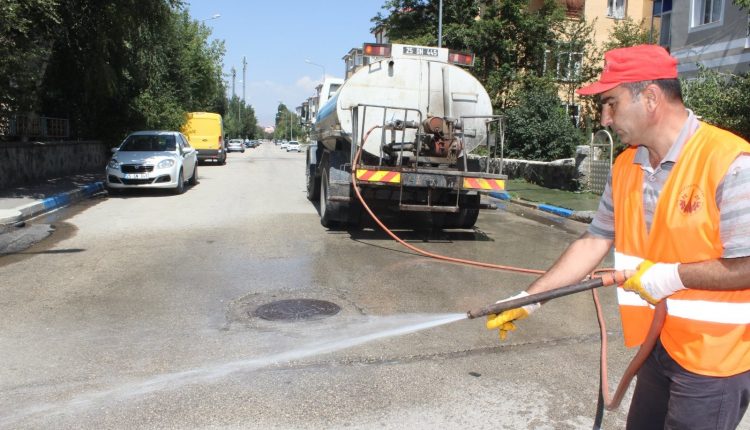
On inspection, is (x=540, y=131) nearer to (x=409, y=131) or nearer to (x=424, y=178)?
(x=409, y=131)

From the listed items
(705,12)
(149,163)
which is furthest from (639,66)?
(705,12)

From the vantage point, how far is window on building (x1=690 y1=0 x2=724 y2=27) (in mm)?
18869

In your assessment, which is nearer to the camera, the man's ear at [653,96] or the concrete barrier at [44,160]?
the man's ear at [653,96]

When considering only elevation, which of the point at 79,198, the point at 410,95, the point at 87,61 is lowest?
the point at 79,198

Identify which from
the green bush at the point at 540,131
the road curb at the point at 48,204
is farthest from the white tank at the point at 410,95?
the green bush at the point at 540,131

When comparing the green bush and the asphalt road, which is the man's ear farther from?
the green bush

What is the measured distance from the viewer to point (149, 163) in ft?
49.7

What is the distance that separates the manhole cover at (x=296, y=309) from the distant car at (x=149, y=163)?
1031 cm

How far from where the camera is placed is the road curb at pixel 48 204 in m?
10.7

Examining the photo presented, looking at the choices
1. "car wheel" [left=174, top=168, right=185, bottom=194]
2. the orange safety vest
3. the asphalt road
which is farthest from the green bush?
the orange safety vest

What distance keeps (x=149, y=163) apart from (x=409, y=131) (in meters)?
8.26

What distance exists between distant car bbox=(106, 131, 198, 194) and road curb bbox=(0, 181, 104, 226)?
1.63ft

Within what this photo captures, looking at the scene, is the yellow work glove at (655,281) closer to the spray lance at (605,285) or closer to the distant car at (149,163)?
the spray lance at (605,285)

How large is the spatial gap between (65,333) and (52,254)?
3.68 meters
